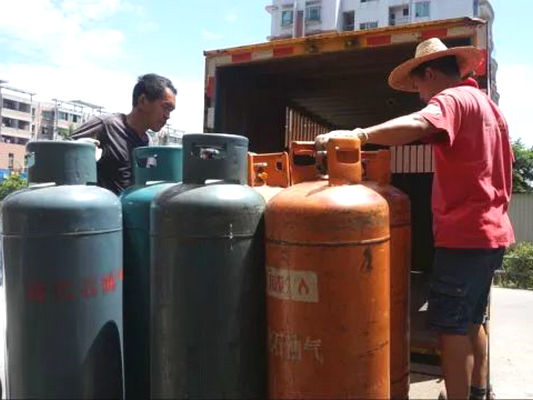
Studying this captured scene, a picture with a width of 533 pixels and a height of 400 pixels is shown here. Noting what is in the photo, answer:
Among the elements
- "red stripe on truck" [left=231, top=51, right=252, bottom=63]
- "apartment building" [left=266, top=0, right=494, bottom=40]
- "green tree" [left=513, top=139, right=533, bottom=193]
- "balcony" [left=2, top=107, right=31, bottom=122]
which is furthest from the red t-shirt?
"balcony" [left=2, top=107, right=31, bottom=122]

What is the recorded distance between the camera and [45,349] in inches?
85.7

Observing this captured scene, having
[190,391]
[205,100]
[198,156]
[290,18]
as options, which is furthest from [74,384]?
[290,18]

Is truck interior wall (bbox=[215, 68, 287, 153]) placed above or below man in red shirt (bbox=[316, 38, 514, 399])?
above

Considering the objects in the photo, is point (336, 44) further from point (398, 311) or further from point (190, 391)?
point (190, 391)

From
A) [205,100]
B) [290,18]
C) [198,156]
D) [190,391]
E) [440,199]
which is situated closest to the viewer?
[190,391]

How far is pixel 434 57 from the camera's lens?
2.62m

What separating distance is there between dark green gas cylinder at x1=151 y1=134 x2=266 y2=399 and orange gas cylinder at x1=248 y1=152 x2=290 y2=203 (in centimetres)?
65

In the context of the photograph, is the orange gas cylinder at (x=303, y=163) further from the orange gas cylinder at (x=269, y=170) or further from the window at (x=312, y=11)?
the window at (x=312, y=11)

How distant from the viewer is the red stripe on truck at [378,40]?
382 centimetres

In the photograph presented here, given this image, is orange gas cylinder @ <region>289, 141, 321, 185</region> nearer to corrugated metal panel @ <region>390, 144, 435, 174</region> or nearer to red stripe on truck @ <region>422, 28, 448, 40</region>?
red stripe on truck @ <region>422, 28, 448, 40</region>

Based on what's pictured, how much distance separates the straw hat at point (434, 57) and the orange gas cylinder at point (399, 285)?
A: 18.9 inches

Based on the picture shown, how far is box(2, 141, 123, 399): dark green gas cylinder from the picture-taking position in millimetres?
2154

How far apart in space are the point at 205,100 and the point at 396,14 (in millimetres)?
50604

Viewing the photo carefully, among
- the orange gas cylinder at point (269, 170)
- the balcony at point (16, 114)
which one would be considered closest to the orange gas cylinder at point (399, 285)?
the orange gas cylinder at point (269, 170)
